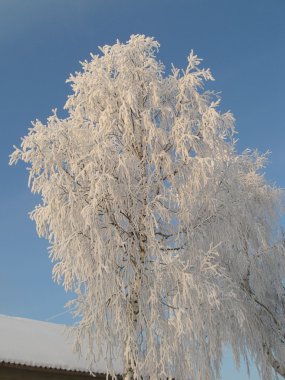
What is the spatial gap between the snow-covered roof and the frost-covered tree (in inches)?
51.6

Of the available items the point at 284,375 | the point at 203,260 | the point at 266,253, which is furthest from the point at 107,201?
the point at 284,375

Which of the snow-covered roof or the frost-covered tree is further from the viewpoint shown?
the snow-covered roof

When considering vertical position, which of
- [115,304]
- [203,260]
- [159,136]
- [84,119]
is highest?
[84,119]

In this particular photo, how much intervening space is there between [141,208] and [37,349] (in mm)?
4707

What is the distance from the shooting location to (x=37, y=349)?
38.9 ft

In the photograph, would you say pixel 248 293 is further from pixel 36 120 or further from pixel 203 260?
pixel 36 120

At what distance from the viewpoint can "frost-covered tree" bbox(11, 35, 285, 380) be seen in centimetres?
880

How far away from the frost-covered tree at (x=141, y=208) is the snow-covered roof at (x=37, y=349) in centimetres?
131

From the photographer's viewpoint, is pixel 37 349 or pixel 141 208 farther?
pixel 37 349

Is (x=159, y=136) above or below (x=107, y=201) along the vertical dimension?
above

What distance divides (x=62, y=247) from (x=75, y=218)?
24.1 inches

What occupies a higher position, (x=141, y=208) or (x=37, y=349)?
(x=141, y=208)

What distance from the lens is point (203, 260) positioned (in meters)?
9.07

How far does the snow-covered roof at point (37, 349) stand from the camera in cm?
1075
